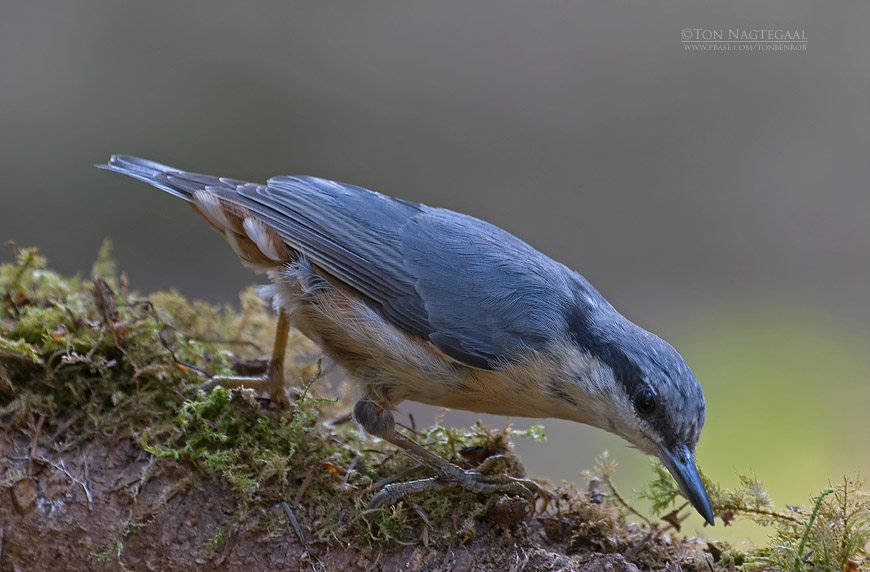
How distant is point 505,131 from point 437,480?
708 cm

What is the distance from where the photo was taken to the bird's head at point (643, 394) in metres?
2.34

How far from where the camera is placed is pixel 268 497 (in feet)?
7.92

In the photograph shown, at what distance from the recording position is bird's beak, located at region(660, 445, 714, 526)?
224 centimetres

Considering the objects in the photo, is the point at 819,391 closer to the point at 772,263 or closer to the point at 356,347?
the point at 772,263

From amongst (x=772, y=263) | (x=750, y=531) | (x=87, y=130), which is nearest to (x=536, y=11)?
(x=772, y=263)

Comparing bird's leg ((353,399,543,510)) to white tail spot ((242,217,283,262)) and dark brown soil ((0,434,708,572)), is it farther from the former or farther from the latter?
white tail spot ((242,217,283,262))

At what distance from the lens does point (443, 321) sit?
2.66m

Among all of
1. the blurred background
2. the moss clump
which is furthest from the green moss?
the blurred background

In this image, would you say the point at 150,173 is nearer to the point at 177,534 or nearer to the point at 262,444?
the point at 262,444

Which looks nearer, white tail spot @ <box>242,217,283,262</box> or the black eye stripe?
the black eye stripe

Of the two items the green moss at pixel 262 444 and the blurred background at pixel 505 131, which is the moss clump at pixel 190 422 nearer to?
the green moss at pixel 262 444

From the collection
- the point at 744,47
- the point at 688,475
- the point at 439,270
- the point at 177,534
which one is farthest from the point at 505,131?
the point at 177,534

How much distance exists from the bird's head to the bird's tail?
1643 millimetres
